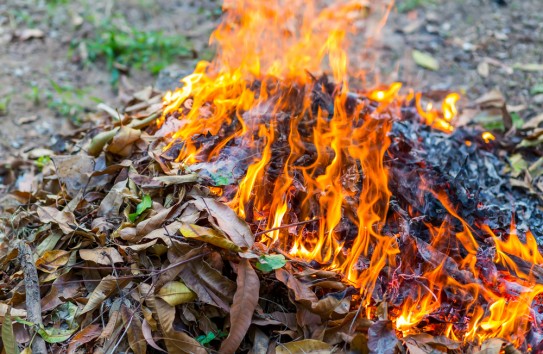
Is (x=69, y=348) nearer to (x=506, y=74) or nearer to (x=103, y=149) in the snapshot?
(x=103, y=149)

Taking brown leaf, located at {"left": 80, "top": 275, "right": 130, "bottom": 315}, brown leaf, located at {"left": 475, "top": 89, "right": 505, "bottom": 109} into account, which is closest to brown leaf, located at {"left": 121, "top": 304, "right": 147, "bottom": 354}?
brown leaf, located at {"left": 80, "top": 275, "right": 130, "bottom": 315}

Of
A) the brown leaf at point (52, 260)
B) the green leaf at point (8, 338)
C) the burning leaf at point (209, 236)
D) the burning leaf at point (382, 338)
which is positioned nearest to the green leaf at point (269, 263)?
the burning leaf at point (209, 236)

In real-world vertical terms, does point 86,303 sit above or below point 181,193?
below

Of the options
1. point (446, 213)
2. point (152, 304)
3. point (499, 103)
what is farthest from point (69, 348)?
point (499, 103)

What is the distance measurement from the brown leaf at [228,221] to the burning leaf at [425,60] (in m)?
3.50

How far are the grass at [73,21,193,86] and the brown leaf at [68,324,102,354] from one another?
3.24 m

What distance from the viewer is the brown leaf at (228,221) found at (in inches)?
Answer: 98.0

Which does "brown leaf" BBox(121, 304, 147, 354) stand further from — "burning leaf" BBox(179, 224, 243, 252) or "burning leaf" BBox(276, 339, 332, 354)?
"burning leaf" BBox(276, 339, 332, 354)

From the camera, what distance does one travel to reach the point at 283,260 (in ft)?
8.05

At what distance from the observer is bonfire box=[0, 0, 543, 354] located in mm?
2385

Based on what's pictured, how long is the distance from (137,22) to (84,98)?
1320 millimetres

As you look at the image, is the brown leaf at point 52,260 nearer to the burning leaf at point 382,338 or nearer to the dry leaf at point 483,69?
the burning leaf at point 382,338

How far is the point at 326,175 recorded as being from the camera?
2.94 m

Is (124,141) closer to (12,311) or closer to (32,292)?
(32,292)
